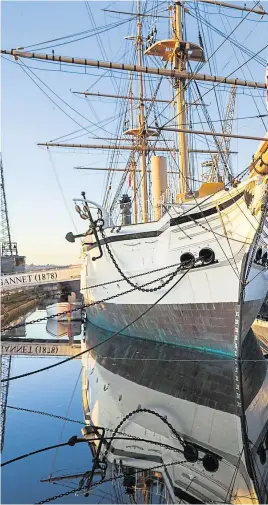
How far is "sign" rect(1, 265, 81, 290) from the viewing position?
23.6 meters

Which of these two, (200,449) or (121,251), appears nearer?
(200,449)

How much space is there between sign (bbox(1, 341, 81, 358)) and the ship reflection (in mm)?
2511

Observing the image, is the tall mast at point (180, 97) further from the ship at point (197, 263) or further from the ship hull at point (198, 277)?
the ship hull at point (198, 277)

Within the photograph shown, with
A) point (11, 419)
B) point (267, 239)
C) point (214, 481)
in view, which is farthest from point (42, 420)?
point (267, 239)

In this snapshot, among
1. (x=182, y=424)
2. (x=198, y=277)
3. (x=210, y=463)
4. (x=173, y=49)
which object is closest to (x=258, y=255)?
(x=198, y=277)

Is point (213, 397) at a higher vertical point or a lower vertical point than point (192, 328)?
lower

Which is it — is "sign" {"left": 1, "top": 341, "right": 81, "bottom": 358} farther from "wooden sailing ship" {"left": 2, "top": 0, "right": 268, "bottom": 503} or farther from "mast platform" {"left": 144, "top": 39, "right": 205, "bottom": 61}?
"mast platform" {"left": 144, "top": 39, "right": 205, "bottom": 61}

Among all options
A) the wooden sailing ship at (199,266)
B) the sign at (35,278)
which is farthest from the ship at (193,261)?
the sign at (35,278)

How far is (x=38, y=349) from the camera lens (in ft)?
46.2

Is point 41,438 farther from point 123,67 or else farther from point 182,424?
point 123,67

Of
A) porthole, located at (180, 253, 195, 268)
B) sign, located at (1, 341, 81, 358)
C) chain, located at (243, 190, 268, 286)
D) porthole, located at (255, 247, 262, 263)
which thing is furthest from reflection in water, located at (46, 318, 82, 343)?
chain, located at (243, 190, 268, 286)

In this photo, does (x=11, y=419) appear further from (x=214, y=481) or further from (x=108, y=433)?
(x=214, y=481)

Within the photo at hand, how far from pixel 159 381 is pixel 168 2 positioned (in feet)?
51.5

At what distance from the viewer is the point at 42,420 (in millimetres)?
6363
